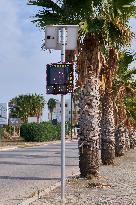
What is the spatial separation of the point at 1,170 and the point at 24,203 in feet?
35.1

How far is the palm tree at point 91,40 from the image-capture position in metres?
16.5

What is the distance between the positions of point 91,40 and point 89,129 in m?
2.74

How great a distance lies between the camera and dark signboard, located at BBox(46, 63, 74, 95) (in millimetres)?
11859

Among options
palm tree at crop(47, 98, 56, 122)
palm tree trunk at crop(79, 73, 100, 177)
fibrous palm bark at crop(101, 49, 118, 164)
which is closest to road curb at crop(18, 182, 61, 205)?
palm tree trunk at crop(79, 73, 100, 177)

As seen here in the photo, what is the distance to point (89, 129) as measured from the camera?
17.1 meters

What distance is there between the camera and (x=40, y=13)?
662 inches

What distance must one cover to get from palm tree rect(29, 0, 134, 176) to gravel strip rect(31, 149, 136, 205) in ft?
3.15

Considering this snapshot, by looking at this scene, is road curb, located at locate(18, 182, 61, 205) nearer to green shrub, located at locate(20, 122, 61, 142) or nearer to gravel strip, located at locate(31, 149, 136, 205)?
gravel strip, located at locate(31, 149, 136, 205)

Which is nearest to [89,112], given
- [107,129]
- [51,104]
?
[107,129]

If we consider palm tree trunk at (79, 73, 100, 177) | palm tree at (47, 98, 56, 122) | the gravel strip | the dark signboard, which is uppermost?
palm tree at (47, 98, 56, 122)

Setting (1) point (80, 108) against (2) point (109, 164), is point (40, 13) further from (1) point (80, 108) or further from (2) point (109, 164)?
(2) point (109, 164)

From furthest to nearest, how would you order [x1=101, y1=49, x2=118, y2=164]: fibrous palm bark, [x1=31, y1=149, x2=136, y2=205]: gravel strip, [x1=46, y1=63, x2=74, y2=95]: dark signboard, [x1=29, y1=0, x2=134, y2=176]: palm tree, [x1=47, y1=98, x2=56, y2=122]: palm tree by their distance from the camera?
[x1=47, y1=98, x2=56, y2=122]: palm tree < [x1=101, y1=49, x2=118, y2=164]: fibrous palm bark < [x1=29, y1=0, x2=134, y2=176]: palm tree < [x1=31, y1=149, x2=136, y2=205]: gravel strip < [x1=46, y1=63, x2=74, y2=95]: dark signboard

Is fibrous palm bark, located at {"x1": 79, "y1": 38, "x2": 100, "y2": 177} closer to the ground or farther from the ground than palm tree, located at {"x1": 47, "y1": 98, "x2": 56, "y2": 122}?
closer to the ground

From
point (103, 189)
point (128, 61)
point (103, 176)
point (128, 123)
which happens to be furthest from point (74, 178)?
point (128, 123)
